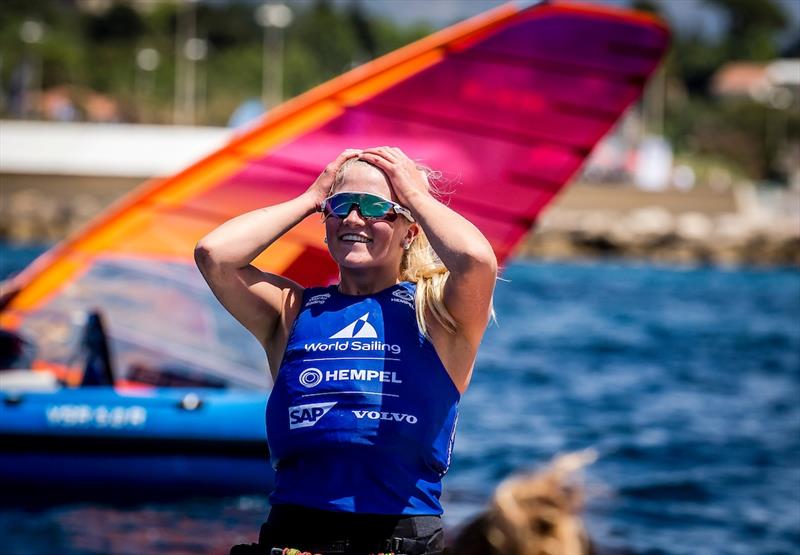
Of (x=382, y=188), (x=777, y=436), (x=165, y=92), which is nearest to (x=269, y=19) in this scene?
(x=165, y=92)

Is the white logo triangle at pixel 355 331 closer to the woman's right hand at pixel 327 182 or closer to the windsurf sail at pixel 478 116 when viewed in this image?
the woman's right hand at pixel 327 182

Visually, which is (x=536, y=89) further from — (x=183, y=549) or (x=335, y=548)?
(x=335, y=548)

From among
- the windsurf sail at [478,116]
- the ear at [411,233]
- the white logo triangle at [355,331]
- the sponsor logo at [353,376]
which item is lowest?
the sponsor logo at [353,376]

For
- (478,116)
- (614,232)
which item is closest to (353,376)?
(478,116)

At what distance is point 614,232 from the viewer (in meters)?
Answer: 49.4

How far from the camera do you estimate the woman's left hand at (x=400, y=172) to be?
3.02 metres

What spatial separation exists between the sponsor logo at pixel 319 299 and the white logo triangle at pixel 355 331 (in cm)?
13

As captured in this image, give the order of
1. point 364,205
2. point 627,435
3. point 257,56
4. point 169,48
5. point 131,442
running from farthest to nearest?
point 169,48, point 257,56, point 627,435, point 131,442, point 364,205

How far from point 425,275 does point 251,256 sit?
40cm

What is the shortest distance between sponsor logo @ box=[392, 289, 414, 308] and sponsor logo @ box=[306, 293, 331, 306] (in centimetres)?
15

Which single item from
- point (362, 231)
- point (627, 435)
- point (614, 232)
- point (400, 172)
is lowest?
point (362, 231)

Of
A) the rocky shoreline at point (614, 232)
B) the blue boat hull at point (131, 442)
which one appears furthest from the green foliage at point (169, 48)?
the blue boat hull at point (131, 442)

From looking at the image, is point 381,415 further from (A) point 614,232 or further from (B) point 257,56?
(B) point 257,56

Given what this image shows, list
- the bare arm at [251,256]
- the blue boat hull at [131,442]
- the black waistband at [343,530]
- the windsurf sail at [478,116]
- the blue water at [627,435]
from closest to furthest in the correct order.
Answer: the black waistband at [343,530]
the bare arm at [251,256]
the windsurf sail at [478,116]
the blue boat hull at [131,442]
the blue water at [627,435]
